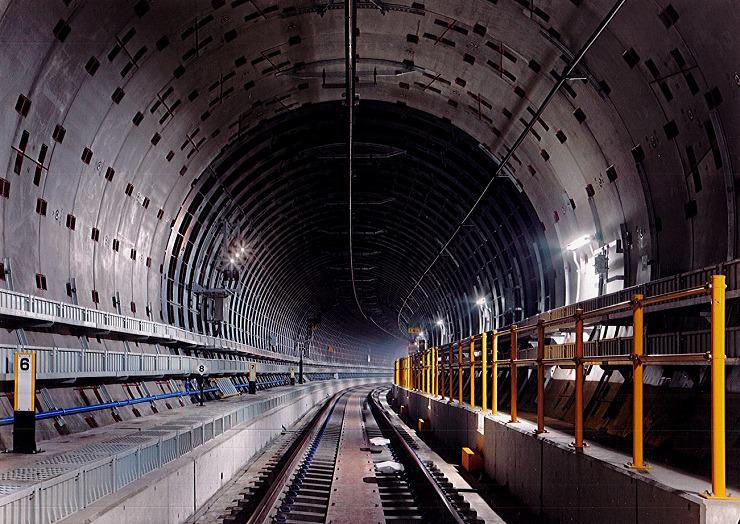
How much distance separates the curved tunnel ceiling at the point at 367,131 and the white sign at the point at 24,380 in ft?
14.5

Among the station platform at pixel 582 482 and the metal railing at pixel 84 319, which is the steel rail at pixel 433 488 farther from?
the metal railing at pixel 84 319

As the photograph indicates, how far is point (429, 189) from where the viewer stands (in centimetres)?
3111

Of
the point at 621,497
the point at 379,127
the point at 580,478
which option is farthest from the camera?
the point at 379,127

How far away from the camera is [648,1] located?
12.1 m

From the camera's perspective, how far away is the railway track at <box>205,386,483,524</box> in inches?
397

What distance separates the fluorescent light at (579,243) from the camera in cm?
1942

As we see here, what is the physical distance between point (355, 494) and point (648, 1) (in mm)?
8763

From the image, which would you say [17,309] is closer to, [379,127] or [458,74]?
[458,74]

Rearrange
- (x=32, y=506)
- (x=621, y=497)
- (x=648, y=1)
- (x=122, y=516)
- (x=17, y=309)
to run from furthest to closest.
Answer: (x=17, y=309) < (x=648, y=1) < (x=122, y=516) < (x=32, y=506) < (x=621, y=497)

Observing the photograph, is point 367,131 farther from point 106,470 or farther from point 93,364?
point 106,470

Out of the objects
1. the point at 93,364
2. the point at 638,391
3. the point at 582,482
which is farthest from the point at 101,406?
the point at 638,391

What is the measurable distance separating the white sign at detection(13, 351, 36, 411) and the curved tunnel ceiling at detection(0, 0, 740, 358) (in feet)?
14.5

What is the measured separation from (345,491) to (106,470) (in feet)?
16.7

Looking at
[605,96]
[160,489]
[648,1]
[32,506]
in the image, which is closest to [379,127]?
[605,96]
